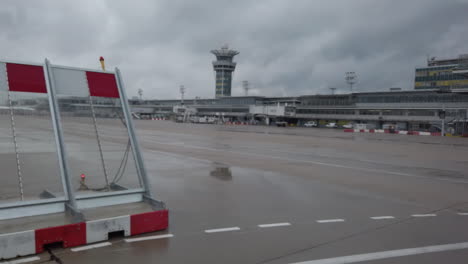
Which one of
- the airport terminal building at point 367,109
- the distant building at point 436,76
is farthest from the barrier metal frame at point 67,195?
the distant building at point 436,76

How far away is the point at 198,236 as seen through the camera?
19.9 ft

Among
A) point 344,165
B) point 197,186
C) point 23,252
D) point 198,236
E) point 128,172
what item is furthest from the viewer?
point 344,165

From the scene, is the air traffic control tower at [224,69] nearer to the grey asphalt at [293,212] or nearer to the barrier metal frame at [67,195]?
the grey asphalt at [293,212]

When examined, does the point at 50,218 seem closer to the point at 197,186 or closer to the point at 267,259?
the point at 267,259

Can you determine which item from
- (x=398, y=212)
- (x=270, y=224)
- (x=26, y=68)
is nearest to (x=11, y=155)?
(x=26, y=68)

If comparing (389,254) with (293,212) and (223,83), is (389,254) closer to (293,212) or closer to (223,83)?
A: (293,212)

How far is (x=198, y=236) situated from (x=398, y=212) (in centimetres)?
497

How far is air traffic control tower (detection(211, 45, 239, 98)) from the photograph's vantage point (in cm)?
16375

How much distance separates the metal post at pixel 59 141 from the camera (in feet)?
19.7

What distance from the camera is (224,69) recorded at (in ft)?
539

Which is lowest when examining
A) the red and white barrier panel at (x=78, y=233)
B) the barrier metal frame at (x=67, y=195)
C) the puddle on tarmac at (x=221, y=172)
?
the puddle on tarmac at (x=221, y=172)

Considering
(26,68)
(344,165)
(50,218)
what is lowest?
(344,165)

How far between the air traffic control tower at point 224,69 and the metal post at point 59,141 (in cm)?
15874

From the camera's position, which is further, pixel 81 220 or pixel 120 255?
pixel 81 220
